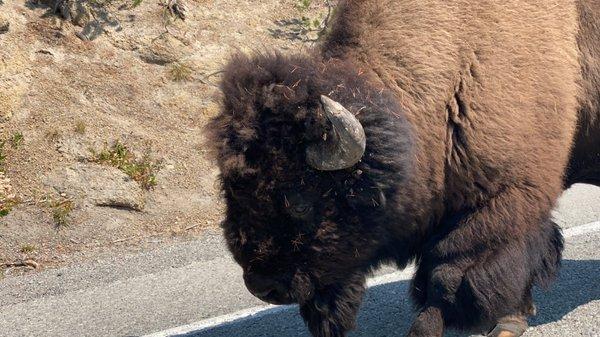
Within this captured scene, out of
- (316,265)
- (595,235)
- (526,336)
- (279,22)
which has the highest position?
(316,265)

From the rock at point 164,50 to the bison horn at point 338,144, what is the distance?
670 cm

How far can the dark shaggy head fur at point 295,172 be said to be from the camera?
13.5ft

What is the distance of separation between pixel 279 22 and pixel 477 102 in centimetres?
812

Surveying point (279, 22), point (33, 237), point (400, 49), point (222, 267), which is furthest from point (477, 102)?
point (279, 22)

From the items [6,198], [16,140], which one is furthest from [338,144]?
[16,140]

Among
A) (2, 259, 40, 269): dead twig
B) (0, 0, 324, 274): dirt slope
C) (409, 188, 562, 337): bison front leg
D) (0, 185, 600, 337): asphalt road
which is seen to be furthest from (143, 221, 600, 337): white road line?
(2, 259, 40, 269): dead twig

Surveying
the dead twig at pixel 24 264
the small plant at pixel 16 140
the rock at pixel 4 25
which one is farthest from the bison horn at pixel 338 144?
the rock at pixel 4 25

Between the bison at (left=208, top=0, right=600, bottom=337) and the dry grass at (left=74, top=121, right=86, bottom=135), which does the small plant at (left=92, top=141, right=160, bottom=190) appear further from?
the bison at (left=208, top=0, right=600, bottom=337)

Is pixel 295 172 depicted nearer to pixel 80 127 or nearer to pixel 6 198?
pixel 6 198

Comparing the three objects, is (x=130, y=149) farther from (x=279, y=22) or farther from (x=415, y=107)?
(x=415, y=107)

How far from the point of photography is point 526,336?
194 inches

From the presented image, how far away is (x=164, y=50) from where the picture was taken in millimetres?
10539

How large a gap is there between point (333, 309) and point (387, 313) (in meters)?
1.09

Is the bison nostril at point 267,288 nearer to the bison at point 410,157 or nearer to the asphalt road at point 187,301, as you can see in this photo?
the bison at point 410,157
